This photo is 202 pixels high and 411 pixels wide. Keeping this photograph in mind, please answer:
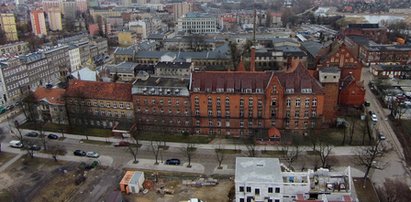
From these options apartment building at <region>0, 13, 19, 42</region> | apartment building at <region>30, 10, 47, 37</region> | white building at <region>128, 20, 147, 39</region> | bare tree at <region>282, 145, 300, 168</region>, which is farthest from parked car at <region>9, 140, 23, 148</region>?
apartment building at <region>30, 10, 47, 37</region>

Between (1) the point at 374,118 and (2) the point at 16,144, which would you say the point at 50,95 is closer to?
(2) the point at 16,144

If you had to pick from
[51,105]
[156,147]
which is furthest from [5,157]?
[156,147]

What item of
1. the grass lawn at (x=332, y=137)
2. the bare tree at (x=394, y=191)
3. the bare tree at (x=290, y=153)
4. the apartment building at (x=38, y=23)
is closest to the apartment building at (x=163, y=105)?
the bare tree at (x=290, y=153)

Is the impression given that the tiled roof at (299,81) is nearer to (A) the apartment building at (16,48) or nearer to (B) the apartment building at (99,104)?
(B) the apartment building at (99,104)

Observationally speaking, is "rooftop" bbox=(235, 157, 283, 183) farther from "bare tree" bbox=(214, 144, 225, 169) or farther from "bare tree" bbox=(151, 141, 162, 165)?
"bare tree" bbox=(151, 141, 162, 165)

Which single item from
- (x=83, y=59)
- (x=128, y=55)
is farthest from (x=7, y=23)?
(x=128, y=55)

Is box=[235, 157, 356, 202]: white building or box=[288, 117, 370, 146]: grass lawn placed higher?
box=[235, 157, 356, 202]: white building

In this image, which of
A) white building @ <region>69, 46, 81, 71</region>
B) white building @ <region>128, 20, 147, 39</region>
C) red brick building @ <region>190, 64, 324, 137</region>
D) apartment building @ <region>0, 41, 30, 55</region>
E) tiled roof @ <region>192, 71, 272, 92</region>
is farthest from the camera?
white building @ <region>128, 20, 147, 39</region>
